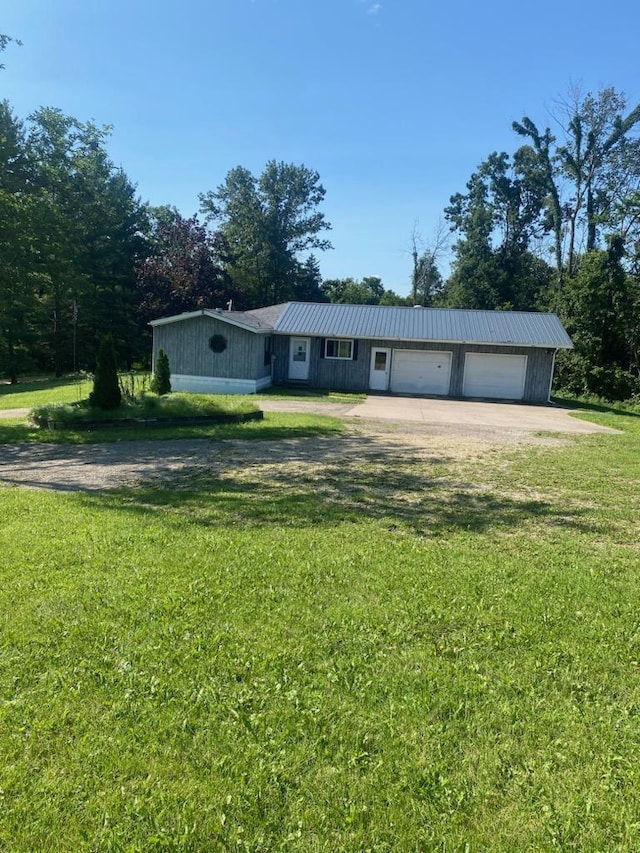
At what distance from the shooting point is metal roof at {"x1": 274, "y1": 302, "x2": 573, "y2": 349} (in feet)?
73.7

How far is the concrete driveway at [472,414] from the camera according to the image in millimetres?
15078

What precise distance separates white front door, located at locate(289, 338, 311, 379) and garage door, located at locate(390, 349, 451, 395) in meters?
3.59

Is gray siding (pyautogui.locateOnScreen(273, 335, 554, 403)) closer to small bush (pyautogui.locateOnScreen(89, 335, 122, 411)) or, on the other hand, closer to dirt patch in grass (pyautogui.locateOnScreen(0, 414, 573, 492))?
dirt patch in grass (pyautogui.locateOnScreen(0, 414, 573, 492))

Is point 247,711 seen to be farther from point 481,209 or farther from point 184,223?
point 481,209

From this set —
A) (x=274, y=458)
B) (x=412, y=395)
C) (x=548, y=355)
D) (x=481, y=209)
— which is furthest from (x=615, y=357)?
(x=274, y=458)

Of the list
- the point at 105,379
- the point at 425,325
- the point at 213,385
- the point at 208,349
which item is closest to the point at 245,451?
the point at 105,379

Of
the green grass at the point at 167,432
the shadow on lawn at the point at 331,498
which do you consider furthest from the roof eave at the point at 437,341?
the shadow on lawn at the point at 331,498

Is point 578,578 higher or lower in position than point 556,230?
lower

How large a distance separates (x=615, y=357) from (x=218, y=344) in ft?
61.7

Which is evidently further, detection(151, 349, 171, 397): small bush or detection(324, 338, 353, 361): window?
detection(324, 338, 353, 361): window

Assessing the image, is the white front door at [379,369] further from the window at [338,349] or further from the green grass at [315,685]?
the green grass at [315,685]

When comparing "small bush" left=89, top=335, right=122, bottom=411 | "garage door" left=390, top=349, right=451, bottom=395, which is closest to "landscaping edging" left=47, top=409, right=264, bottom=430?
"small bush" left=89, top=335, right=122, bottom=411

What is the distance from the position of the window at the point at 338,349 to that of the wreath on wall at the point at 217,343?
4485 mm

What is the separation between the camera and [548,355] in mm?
22453
